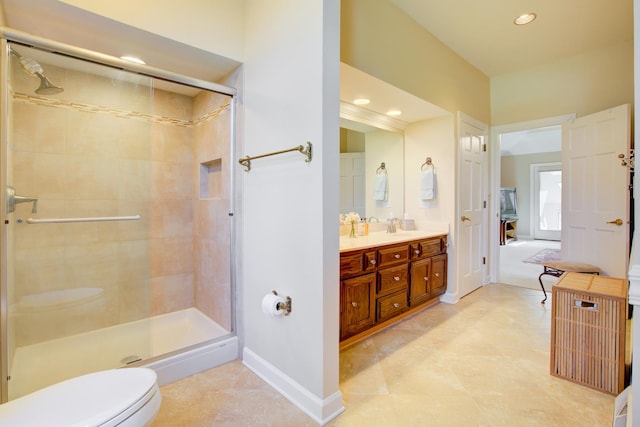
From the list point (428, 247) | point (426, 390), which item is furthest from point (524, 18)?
point (426, 390)

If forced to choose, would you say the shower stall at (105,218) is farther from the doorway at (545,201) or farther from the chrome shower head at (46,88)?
the doorway at (545,201)

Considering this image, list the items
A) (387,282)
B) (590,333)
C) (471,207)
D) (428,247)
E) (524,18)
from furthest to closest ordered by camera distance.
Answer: (471,207), (428,247), (524,18), (387,282), (590,333)

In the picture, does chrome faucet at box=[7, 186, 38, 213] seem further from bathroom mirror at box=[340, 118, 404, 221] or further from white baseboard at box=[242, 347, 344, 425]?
bathroom mirror at box=[340, 118, 404, 221]

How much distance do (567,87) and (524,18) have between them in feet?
4.20

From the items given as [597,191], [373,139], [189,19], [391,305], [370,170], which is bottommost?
[391,305]

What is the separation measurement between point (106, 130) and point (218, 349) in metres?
1.78

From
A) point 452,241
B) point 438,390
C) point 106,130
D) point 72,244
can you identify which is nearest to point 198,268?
point 72,244

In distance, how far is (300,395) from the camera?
1.63m

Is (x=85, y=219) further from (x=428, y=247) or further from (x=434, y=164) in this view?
(x=434, y=164)

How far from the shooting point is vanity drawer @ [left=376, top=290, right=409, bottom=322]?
2.43 meters

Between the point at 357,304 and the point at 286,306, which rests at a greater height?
the point at 286,306

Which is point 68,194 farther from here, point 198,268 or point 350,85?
point 350,85

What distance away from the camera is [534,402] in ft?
5.44

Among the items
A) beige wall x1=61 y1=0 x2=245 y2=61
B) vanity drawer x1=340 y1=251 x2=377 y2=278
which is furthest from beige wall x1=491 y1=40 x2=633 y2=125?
beige wall x1=61 y1=0 x2=245 y2=61
